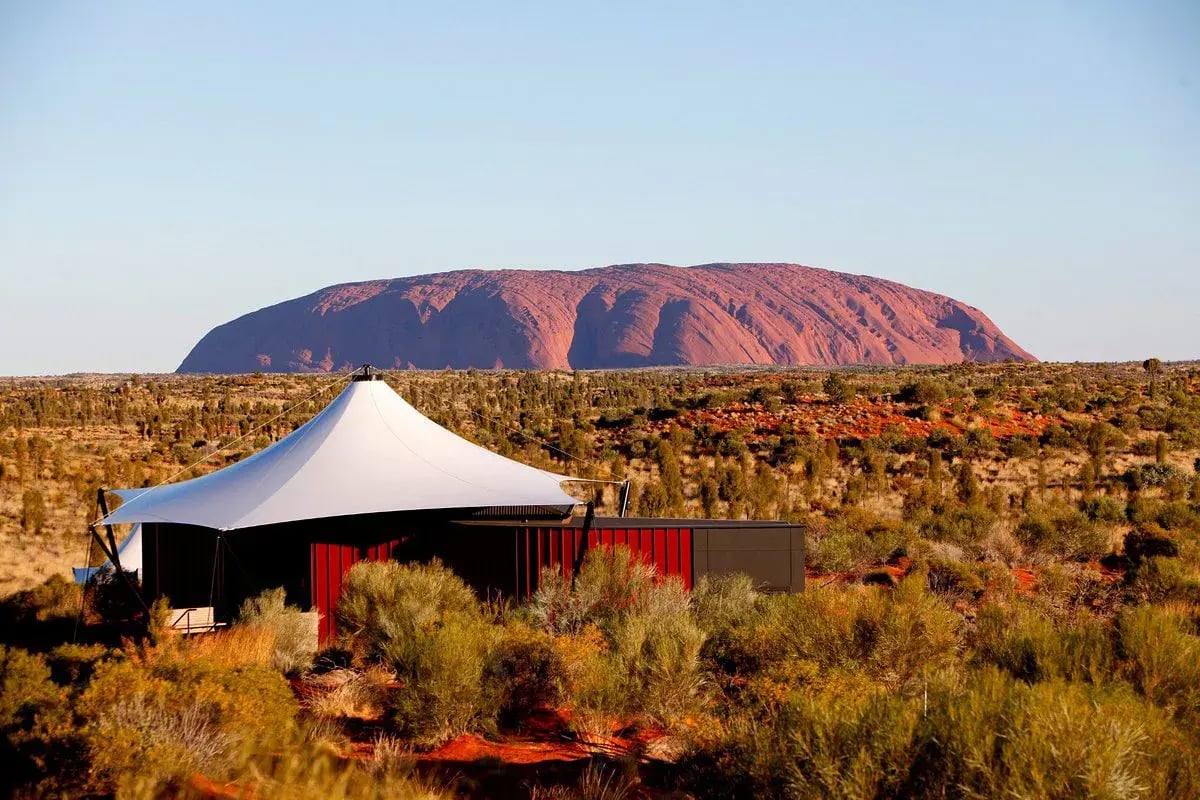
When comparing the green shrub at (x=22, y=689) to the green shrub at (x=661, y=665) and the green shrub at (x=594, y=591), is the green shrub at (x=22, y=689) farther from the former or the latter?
the green shrub at (x=594, y=591)

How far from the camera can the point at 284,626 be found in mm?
14062

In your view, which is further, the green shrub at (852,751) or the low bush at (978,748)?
the green shrub at (852,751)

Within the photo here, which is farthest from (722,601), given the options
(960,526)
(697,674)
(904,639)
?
(960,526)

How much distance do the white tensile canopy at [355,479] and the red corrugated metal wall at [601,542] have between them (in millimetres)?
630

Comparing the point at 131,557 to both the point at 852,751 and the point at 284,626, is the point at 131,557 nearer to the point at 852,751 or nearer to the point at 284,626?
the point at 284,626

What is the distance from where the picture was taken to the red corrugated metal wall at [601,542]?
55.8 feet

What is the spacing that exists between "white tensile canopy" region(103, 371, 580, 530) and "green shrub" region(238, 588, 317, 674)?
1012 millimetres

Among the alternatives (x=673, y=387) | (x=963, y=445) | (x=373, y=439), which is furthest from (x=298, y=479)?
(x=673, y=387)

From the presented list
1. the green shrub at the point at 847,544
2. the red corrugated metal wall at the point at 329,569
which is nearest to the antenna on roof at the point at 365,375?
the red corrugated metal wall at the point at 329,569

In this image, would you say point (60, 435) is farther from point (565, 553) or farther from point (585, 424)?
point (565, 553)

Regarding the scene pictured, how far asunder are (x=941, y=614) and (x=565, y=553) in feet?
20.9

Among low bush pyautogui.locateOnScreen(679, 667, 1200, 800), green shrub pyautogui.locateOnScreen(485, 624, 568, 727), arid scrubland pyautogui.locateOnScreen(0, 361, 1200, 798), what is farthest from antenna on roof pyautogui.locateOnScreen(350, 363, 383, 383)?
low bush pyautogui.locateOnScreen(679, 667, 1200, 800)

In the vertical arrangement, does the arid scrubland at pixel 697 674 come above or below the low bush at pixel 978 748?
below

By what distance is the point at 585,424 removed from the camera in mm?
46969
